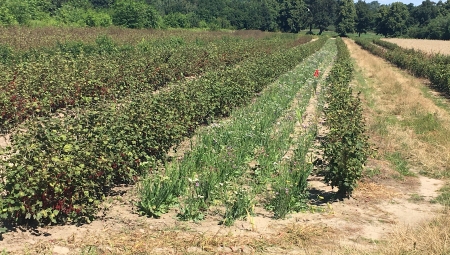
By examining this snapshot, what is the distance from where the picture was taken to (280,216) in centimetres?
556

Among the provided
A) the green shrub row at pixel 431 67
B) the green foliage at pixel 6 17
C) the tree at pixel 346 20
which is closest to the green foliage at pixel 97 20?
the green foliage at pixel 6 17

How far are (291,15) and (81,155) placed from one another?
366 feet

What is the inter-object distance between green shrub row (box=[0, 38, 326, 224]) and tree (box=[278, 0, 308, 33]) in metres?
108

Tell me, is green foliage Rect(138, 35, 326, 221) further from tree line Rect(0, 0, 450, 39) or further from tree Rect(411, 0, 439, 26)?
tree Rect(411, 0, 439, 26)

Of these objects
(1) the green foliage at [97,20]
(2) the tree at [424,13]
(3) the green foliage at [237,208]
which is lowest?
(3) the green foliage at [237,208]

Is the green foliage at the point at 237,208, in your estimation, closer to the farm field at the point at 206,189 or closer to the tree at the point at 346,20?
the farm field at the point at 206,189

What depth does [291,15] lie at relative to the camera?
11088 centimetres

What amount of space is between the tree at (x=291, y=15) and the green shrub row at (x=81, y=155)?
108416mm

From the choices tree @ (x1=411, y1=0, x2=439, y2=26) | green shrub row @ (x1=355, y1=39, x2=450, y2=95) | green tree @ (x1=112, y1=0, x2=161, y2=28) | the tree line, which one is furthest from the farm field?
tree @ (x1=411, y1=0, x2=439, y2=26)

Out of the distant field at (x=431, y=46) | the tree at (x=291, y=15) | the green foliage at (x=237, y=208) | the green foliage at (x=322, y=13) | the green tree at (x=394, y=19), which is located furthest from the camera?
the green foliage at (x=322, y=13)

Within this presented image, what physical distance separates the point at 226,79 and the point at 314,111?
300 cm

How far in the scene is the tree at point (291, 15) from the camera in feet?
365

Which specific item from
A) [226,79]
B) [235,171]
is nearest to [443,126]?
[226,79]

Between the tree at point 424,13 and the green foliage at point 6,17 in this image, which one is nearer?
the green foliage at point 6,17
